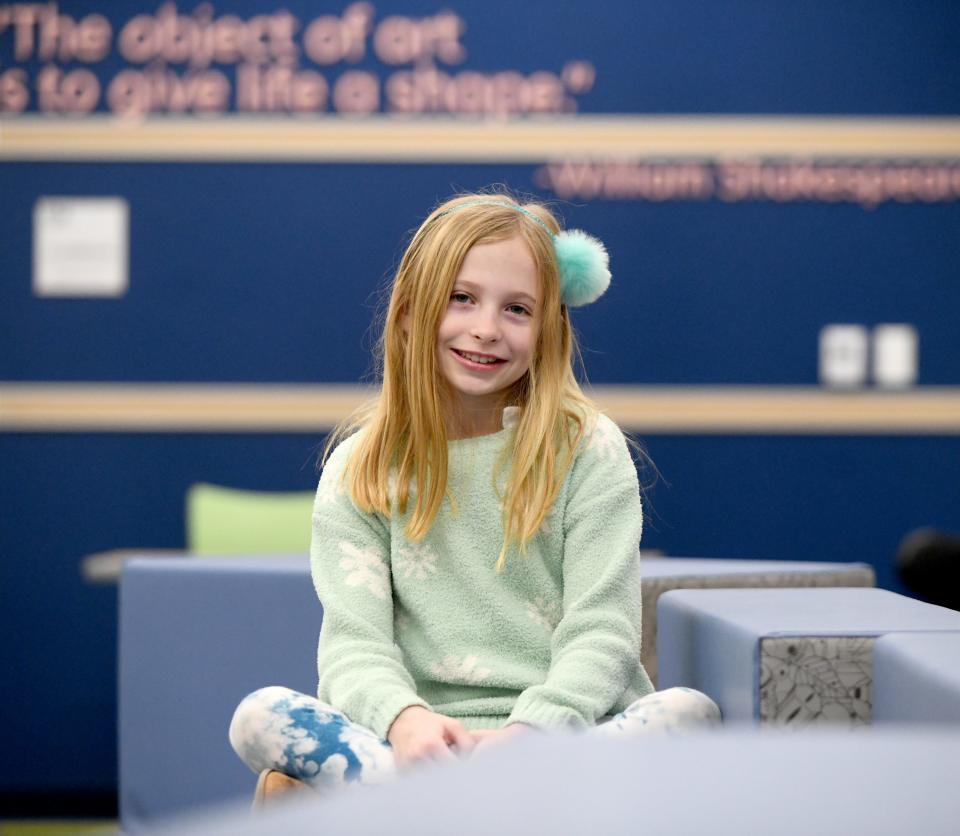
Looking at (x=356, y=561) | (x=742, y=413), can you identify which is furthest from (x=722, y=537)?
(x=356, y=561)

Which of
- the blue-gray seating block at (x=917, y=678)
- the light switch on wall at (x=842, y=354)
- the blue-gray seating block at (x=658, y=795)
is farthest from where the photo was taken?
the light switch on wall at (x=842, y=354)

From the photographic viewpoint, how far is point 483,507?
1849 mm

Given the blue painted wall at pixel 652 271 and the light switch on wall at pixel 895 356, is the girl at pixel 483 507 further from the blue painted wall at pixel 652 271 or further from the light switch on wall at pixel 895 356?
the light switch on wall at pixel 895 356

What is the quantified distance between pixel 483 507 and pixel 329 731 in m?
0.39

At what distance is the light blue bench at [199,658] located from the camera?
2.39m

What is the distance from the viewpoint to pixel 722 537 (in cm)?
450

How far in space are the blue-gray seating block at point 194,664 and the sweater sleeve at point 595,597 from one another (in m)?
0.71

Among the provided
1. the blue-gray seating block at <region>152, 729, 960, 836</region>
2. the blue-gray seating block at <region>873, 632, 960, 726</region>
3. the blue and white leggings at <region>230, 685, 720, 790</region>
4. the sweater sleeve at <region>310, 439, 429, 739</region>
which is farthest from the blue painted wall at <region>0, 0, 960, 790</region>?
the blue-gray seating block at <region>152, 729, 960, 836</region>

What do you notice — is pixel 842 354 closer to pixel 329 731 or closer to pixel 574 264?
pixel 574 264

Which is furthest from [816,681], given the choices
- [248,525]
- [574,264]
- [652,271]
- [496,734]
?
[652,271]

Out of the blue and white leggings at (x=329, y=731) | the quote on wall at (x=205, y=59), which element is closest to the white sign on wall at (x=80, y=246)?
the quote on wall at (x=205, y=59)

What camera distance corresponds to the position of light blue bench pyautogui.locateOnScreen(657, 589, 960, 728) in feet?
4.99

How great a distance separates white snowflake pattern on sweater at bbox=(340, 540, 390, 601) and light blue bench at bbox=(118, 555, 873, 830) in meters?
0.55

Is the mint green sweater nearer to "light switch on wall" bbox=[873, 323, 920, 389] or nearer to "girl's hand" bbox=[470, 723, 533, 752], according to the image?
"girl's hand" bbox=[470, 723, 533, 752]
